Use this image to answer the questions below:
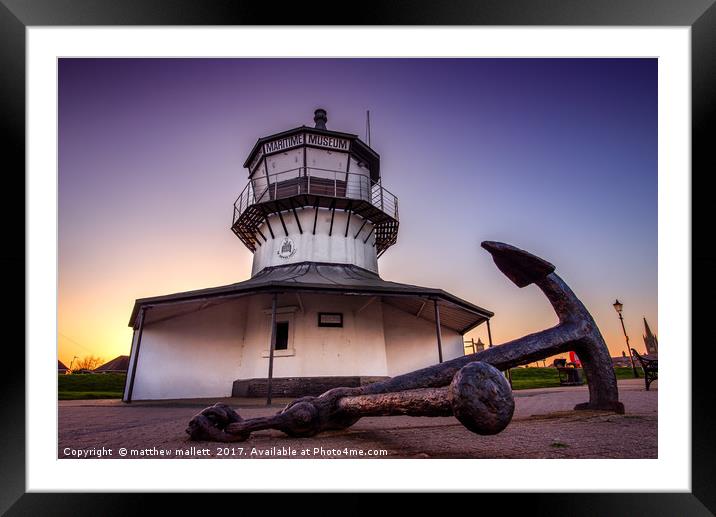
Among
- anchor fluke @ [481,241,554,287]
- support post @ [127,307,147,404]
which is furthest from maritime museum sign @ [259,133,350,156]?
anchor fluke @ [481,241,554,287]

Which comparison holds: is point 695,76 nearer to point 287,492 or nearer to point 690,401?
point 690,401

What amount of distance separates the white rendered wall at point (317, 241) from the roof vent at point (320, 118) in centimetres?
419

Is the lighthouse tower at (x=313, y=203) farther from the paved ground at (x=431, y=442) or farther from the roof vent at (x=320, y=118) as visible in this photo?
the paved ground at (x=431, y=442)

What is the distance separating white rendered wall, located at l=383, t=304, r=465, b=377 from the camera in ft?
47.1

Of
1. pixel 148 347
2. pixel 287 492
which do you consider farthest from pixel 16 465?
pixel 148 347

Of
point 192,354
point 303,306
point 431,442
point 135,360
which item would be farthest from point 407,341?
point 431,442

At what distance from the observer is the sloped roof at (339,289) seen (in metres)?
10.3

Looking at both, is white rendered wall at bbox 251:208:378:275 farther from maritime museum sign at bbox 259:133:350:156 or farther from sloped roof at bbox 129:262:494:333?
maritime museum sign at bbox 259:133:350:156

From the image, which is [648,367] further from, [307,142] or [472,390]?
[307,142]

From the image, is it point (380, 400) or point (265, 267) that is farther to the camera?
point (265, 267)
